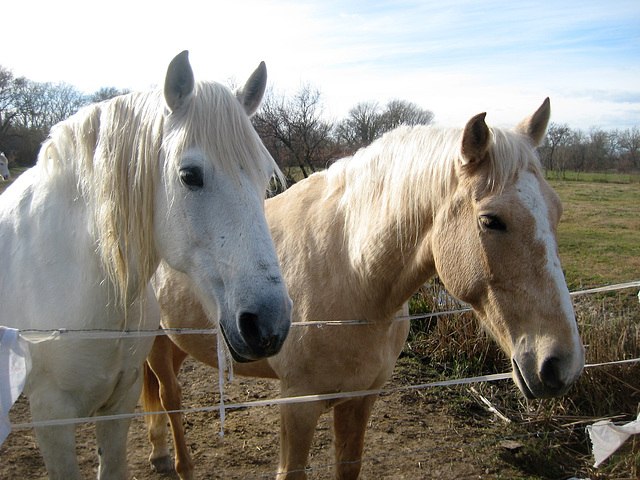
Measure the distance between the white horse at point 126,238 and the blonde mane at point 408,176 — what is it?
0.70 m

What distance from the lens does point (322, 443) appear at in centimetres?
377

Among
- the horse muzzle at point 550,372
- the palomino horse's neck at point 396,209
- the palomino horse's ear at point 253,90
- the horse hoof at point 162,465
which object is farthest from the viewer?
the horse hoof at point 162,465

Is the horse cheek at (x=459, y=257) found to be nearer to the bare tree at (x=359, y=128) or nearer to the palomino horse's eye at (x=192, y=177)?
the palomino horse's eye at (x=192, y=177)

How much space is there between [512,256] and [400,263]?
1.85 feet

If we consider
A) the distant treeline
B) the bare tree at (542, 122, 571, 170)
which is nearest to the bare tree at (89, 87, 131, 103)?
the distant treeline

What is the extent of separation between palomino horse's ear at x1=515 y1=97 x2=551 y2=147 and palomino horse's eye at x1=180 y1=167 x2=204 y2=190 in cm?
150

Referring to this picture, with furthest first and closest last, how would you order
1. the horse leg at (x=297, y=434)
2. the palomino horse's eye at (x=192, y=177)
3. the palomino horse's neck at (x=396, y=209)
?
the horse leg at (x=297, y=434) → the palomino horse's neck at (x=396, y=209) → the palomino horse's eye at (x=192, y=177)

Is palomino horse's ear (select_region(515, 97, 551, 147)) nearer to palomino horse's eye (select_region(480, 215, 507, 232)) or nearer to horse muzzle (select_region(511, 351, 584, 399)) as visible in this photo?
palomino horse's eye (select_region(480, 215, 507, 232))

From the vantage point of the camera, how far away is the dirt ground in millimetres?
3365

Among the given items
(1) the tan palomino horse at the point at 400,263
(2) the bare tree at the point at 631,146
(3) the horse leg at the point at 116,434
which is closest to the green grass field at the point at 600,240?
(1) the tan palomino horse at the point at 400,263

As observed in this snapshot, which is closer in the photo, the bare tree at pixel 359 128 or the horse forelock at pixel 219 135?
the horse forelock at pixel 219 135

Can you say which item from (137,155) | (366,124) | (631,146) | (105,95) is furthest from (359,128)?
(631,146)

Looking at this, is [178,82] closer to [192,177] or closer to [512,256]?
[192,177]

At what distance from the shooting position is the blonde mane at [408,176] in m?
1.86
